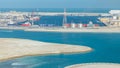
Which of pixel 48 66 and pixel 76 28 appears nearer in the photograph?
pixel 48 66

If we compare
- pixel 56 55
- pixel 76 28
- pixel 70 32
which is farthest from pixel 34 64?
pixel 76 28

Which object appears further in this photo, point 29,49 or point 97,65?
point 29,49

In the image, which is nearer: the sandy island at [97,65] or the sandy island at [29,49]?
the sandy island at [97,65]

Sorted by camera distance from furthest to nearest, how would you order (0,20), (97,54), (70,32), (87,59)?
(0,20) → (70,32) → (97,54) → (87,59)

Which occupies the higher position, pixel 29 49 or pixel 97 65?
pixel 29 49

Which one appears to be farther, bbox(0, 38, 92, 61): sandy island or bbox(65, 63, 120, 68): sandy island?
bbox(0, 38, 92, 61): sandy island

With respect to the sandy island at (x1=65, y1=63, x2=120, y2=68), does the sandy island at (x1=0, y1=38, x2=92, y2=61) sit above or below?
above

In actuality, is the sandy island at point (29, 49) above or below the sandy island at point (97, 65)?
above

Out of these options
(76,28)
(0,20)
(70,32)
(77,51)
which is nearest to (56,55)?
(77,51)

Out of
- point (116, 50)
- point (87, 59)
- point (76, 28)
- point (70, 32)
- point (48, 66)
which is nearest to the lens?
point (48, 66)

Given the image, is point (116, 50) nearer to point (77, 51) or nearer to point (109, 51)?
point (109, 51)
